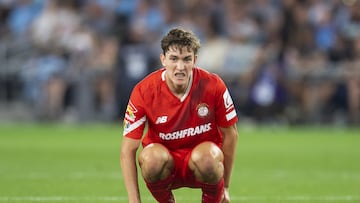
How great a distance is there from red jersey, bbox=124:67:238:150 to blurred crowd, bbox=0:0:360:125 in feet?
38.9

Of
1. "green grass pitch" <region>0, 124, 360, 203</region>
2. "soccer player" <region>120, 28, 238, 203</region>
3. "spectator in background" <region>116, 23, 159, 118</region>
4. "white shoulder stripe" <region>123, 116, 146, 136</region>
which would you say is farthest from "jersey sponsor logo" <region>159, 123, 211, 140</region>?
"spectator in background" <region>116, 23, 159, 118</region>

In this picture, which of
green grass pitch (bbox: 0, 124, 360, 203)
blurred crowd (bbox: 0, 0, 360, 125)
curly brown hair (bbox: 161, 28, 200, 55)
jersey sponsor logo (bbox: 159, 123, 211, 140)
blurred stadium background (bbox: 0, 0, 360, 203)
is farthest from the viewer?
blurred crowd (bbox: 0, 0, 360, 125)

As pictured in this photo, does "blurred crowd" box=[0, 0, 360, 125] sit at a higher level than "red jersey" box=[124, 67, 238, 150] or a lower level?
lower

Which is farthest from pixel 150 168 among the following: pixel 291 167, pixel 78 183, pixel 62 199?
pixel 291 167

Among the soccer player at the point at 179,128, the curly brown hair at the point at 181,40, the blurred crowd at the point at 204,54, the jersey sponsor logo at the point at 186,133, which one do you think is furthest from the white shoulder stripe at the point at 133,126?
the blurred crowd at the point at 204,54

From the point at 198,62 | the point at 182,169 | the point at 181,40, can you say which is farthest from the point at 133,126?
the point at 198,62

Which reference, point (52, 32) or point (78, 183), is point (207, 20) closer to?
point (52, 32)

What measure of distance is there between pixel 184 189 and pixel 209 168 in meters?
2.77

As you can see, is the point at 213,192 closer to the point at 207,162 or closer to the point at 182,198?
the point at 207,162

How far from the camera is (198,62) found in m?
19.3

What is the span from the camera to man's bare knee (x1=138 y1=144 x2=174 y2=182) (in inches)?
259

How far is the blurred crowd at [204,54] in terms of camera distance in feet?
61.8

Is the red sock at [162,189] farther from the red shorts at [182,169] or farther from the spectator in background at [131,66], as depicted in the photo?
the spectator in background at [131,66]

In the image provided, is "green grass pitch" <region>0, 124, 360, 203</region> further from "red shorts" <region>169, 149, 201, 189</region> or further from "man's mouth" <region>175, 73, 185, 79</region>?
"man's mouth" <region>175, 73, 185, 79</region>
